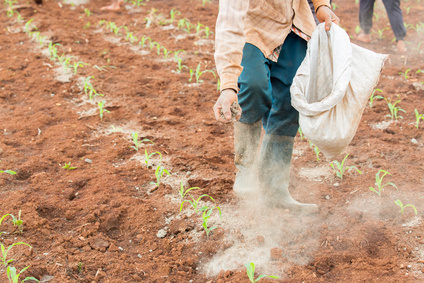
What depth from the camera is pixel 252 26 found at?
2113 mm

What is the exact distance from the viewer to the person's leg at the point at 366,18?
5234 mm

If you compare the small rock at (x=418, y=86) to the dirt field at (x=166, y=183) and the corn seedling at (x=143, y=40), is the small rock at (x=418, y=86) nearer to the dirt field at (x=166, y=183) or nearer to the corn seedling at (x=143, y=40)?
the dirt field at (x=166, y=183)

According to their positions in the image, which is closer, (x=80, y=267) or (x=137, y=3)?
(x=80, y=267)

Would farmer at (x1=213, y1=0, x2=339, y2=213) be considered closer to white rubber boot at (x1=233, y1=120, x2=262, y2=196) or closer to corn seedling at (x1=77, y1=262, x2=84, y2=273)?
white rubber boot at (x1=233, y1=120, x2=262, y2=196)

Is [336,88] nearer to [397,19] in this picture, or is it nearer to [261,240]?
[261,240]

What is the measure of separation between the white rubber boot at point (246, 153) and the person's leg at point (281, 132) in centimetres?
7

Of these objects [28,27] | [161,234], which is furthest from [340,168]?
[28,27]

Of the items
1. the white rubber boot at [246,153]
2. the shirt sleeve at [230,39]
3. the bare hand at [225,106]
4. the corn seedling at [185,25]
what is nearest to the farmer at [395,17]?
the corn seedling at [185,25]

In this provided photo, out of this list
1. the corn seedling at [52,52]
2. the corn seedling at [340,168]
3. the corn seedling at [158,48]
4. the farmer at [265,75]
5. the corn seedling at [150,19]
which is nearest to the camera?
the farmer at [265,75]

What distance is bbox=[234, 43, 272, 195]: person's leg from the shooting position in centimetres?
208

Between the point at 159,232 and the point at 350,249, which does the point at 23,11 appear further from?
the point at 350,249

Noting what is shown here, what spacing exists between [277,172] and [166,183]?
0.74m

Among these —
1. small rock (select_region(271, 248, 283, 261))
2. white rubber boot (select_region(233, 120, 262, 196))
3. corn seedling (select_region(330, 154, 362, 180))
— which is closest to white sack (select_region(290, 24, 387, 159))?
white rubber boot (select_region(233, 120, 262, 196))

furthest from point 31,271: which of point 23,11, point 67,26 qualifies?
point 23,11
